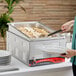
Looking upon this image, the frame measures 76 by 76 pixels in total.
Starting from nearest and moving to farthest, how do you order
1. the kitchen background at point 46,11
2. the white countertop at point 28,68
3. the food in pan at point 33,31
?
the white countertop at point 28,68 < the food in pan at point 33,31 < the kitchen background at point 46,11

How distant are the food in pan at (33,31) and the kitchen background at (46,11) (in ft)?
8.53

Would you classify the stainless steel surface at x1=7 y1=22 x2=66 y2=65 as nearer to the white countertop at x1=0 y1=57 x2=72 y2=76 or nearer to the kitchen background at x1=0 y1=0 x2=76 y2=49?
the white countertop at x1=0 y1=57 x2=72 y2=76

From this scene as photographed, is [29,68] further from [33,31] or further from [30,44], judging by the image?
[33,31]

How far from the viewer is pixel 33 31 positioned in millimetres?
2510

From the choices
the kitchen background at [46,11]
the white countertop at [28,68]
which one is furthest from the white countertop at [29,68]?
the kitchen background at [46,11]

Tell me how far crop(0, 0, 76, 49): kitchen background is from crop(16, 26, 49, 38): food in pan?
8.53 ft

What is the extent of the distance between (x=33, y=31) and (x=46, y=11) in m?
3.03

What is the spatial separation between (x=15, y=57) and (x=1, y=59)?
34 centimetres

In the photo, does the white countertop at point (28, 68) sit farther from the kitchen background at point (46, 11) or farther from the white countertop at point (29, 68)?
the kitchen background at point (46, 11)

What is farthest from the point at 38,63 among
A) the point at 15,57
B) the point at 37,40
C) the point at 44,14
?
the point at 44,14

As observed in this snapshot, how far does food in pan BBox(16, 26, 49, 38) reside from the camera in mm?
2372

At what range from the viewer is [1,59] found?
88.7 inches

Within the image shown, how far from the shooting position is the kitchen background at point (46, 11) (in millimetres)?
5277

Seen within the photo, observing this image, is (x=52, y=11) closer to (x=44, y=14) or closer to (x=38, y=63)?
(x=44, y=14)
